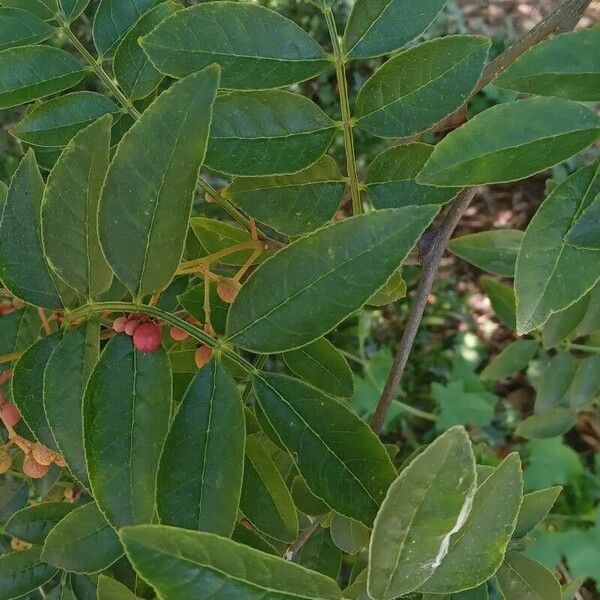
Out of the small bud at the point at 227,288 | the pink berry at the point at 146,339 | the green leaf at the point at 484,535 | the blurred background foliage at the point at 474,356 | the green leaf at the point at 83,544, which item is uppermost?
the pink berry at the point at 146,339

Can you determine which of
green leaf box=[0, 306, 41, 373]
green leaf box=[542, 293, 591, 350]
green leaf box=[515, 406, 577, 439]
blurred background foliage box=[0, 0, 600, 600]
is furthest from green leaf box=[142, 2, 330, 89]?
blurred background foliage box=[0, 0, 600, 600]

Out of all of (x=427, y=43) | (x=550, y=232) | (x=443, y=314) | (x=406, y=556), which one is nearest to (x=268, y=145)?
(x=427, y=43)

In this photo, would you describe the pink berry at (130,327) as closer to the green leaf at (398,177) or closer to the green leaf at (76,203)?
the green leaf at (76,203)

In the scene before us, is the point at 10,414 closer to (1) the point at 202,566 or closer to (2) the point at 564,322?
(1) the point at 202,566

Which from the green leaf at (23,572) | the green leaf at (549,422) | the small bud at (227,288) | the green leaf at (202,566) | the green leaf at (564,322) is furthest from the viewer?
the green leaf at (549,422)

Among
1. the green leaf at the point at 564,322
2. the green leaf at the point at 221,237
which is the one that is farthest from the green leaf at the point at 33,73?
the green leaf at the point at 564,322

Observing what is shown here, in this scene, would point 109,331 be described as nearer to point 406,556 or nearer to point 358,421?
point 358,421
